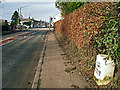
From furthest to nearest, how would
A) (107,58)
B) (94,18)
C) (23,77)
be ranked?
(23,77)
(94,18)
(107,58)

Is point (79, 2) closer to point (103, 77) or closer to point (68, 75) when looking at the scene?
point (68, 75)

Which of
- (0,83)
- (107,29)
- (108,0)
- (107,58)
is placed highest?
(108,0)

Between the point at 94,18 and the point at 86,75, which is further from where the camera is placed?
the point at 86,75

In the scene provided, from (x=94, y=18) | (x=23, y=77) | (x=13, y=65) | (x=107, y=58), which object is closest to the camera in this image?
(x=107, y=58)

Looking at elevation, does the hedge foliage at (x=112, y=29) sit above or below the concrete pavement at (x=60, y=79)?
above

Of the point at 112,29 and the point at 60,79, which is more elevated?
the point at 112,29

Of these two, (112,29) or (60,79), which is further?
(60,79)

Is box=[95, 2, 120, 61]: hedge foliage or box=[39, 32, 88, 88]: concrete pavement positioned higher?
box=[95, 2, 120, 61]: hedge foliage

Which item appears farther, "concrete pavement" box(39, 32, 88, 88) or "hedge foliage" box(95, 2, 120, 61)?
"concrete pavement" box(39, 32, 88, 88)

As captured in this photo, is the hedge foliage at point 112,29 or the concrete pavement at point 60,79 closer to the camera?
the hedge foliage at point 112,29

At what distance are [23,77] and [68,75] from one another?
2035mm

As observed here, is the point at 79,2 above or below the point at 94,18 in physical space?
above

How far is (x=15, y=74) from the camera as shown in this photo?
542cm

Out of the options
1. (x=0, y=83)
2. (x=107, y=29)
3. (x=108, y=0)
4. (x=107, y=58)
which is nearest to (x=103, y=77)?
(x=107, y=58)
